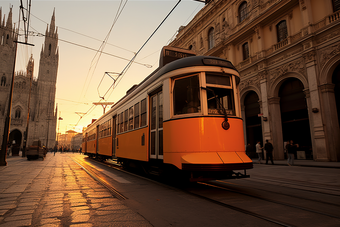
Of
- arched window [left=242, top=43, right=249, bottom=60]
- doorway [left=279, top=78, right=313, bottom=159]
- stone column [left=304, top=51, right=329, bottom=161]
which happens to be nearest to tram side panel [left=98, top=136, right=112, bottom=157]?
stone column [left=304, top=51, right=329, bottom=161]

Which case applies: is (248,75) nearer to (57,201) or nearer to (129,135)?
(129,135)

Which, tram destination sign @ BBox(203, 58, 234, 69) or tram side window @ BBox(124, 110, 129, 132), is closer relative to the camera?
tram destination sign @ BBox(203, 58, 234, 69)

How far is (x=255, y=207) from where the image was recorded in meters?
3.93

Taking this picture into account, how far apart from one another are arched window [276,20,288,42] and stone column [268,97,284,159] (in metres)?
4.30

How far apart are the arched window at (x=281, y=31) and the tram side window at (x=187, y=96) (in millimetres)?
13781

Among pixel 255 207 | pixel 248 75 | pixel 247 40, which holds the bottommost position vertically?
pixel 255 207

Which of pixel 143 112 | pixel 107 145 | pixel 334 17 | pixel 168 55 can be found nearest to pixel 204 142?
pixel 143 112

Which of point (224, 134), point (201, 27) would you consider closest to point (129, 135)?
point (224, 134)

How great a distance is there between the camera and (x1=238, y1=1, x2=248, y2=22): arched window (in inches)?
758

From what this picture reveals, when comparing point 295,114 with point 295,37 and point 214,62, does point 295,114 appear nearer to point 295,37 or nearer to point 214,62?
point 295,37

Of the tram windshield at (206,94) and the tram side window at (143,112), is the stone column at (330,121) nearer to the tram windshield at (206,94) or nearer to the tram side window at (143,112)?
the tram windshield at (206,94)

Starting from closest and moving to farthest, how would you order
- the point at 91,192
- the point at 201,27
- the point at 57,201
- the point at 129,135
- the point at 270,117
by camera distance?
the point at 57,201, the point at 91,192, the point at 129,135, the point at 270,117, the point at 201,27

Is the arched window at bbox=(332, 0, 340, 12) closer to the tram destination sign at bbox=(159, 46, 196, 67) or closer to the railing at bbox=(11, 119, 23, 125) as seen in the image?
the tram destination sign at bbox=(159, 46, 196, 67)

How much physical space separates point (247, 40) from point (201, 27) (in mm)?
7013
